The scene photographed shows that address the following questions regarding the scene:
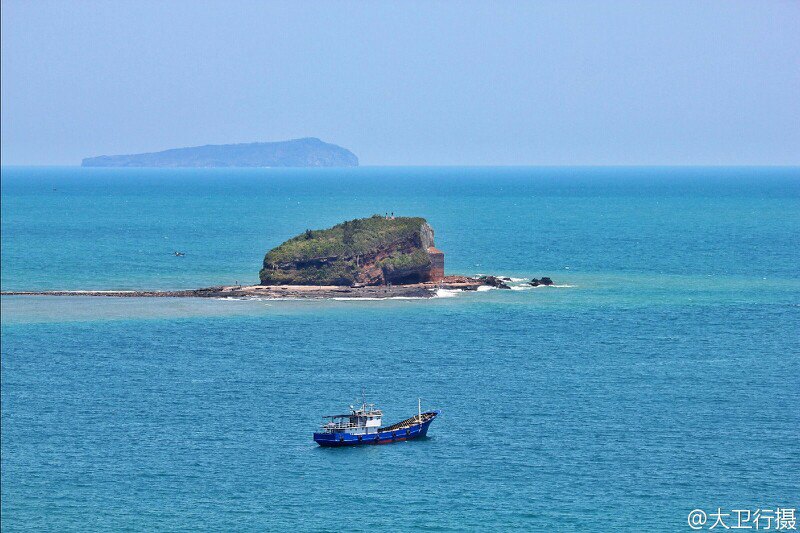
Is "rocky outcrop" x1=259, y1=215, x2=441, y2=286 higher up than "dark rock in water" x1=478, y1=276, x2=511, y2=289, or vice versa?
"rocky outcrop" x1=259, y1=215, x2=441, y2=286

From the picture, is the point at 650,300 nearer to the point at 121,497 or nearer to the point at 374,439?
the point at 374,439

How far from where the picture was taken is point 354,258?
146000mm

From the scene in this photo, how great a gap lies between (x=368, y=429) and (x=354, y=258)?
215 feet

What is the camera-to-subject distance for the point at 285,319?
127 m

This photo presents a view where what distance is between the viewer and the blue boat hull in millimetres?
80375

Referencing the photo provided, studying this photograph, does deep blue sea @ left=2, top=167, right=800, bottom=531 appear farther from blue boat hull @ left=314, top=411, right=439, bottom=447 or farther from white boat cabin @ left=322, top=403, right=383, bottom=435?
white boat cabin @ left=322, top=403, right=383, bottom=435

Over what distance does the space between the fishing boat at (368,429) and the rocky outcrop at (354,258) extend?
64.4 meters

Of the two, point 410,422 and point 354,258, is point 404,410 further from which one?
point 354,258

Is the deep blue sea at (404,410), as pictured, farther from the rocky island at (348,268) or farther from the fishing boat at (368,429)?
the rocky island at (348,268)

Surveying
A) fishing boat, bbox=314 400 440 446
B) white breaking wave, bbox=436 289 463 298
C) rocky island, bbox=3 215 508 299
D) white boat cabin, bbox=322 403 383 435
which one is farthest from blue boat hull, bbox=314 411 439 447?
white breaking wave, bbox=436 289 463 298

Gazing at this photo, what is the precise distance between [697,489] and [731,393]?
24.3 m

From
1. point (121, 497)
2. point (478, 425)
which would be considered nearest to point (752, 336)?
point (478, 425)

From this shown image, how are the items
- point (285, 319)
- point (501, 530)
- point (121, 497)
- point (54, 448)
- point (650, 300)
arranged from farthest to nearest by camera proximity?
point (650, 300) < point (285, 319) < point (54, 448) < point (121, 497) < point (501, 530)

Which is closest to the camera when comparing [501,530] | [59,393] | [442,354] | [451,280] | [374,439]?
[501,530]
